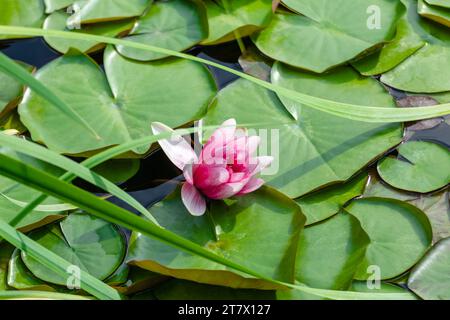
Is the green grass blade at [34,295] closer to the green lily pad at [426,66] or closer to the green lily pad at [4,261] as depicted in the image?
the green lily pad at [4,261]

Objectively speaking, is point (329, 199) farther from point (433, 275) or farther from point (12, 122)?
point (12, 122)

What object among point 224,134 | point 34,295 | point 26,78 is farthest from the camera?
point 224,134

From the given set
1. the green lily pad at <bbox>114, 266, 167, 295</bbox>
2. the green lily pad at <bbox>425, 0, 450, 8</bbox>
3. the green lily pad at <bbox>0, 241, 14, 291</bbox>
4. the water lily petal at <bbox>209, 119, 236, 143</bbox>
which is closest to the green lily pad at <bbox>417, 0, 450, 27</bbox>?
the green lily pad at <bbox>425, 0, 450, 8</bbox>

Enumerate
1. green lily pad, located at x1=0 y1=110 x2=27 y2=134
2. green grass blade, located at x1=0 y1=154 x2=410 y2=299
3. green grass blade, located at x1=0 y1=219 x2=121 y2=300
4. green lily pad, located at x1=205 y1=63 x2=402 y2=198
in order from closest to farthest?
green grass blade, located at x1=0 y1=154 x2=410 y2=299 → green grass blade, located at x1=0 y1=219 x2=121 y2=300 → green lily pad, located at x1=205 y1=63 x2=402 y2=198 → green lily pad, located at x1=0 y1=110 x2=27 y2=134

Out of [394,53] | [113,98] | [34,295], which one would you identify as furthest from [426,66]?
[34,295]

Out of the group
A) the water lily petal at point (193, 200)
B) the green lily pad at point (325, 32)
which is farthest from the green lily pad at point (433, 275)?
the green lily pad at point (325, 32)

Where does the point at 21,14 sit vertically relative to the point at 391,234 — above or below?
above

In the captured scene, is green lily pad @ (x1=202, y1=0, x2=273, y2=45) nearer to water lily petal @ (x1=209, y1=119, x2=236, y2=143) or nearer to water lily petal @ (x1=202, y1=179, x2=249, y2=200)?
water lily petal @ (x1=209, y1=119, x2=236, y2=143)
